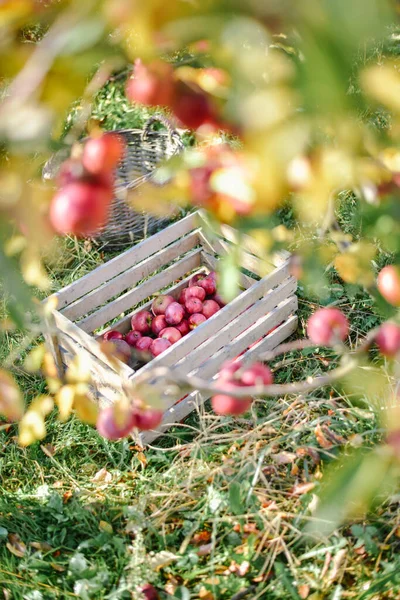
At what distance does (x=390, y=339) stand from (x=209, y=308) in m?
1.42

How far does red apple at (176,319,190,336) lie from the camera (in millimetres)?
2326

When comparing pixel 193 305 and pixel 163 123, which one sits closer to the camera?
pixel 193 305

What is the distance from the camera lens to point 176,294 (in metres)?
2.52

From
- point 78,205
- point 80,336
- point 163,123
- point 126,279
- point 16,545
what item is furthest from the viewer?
point 163,123

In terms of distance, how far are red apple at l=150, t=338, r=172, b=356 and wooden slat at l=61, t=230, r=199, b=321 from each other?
268 mm

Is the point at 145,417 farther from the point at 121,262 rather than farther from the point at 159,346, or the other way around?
the point at 121,262

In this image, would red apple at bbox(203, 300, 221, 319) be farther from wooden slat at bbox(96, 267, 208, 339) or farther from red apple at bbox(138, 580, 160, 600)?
red apple at bbox(138, 580, 160, 600)

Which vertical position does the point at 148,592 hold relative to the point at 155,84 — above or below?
below

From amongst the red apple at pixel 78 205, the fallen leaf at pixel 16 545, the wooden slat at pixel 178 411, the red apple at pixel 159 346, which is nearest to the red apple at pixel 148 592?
the fallen leaf at pixel 16 545

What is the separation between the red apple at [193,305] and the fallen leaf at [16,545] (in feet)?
3.23

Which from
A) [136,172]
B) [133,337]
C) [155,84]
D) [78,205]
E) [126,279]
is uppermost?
[155,84]

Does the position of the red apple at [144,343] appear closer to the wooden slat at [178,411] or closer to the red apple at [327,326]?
the wooden slat at [178,411]

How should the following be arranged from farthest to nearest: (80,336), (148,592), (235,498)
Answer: (80,336) < (235,498) < (148,592)

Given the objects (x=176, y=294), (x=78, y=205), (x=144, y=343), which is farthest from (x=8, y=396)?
(x=176, y=294)
